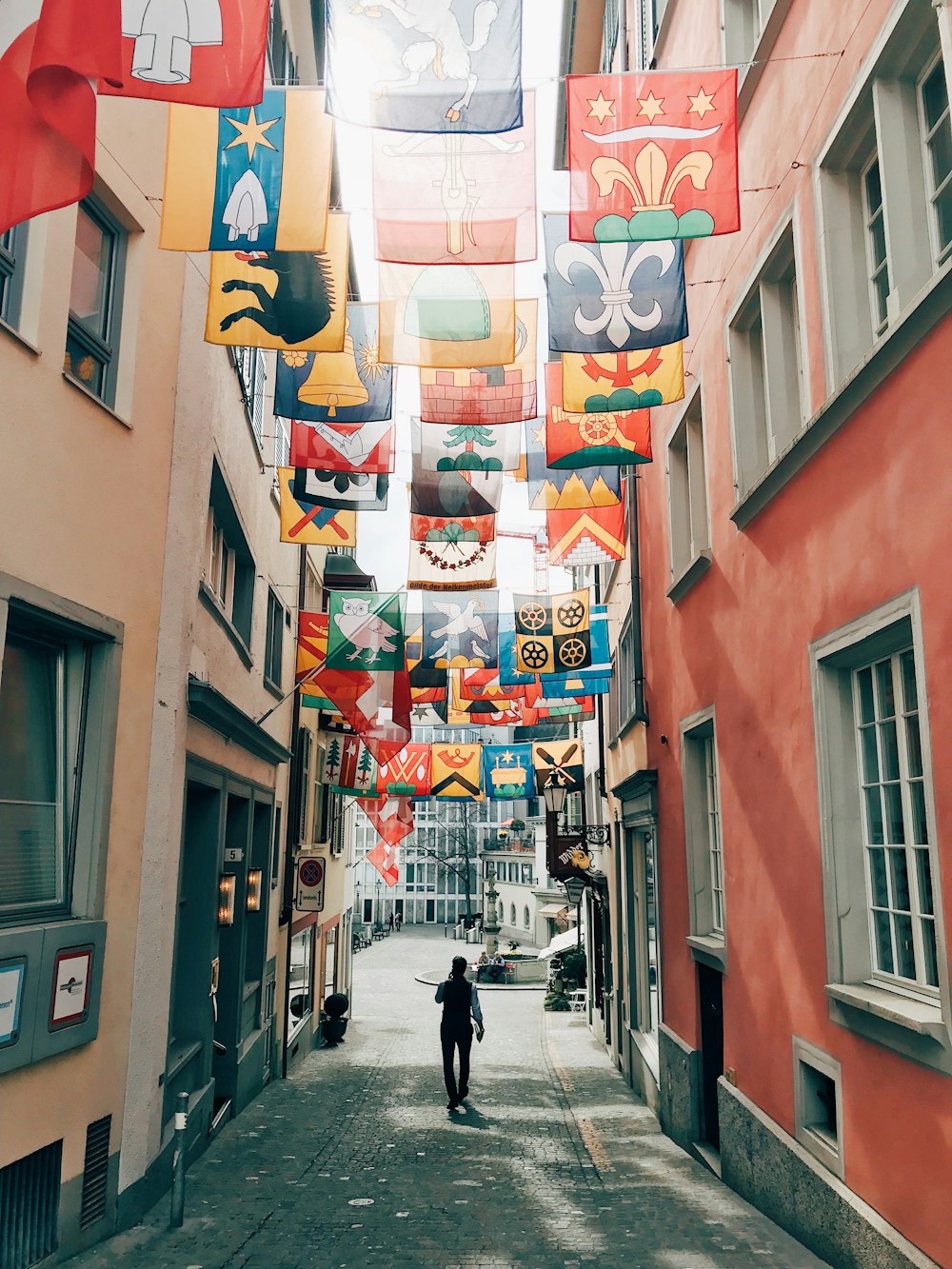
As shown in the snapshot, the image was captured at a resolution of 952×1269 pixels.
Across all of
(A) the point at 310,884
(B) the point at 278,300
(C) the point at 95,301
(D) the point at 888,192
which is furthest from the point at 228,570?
(D) the point at 888,192

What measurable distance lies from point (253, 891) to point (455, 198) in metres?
10.2

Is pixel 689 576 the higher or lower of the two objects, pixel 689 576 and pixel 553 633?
the lower

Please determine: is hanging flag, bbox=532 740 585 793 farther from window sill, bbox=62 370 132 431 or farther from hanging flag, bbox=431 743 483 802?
window sill, bbox=62 370 132 431

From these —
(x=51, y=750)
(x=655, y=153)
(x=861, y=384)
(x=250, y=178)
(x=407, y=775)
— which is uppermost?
(x=655, y=153)

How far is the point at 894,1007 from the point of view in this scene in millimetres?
5531

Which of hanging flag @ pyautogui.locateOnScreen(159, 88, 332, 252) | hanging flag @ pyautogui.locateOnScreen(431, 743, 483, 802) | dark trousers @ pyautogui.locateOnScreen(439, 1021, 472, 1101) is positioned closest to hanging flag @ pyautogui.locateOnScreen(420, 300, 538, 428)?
hanging flag @ pyautogui.locateOnScreen(159, 88, 332, 252)

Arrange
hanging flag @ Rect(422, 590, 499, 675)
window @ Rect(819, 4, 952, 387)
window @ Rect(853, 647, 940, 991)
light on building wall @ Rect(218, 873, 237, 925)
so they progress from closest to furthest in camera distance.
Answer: window @ Rect(819, 4, 952, 387) < window @ Rect(853, 647, 940, 991) < light on building wall @ Rect(218, 873, 237, 925) < hanging flag @ Rect(422, 590, 499, 675)

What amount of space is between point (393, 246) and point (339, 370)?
3.11 meters

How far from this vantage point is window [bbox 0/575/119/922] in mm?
6355

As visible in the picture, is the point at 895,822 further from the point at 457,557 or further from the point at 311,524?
the point at 457,557

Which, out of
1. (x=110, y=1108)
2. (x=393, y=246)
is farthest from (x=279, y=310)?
(x=110, y=1108)

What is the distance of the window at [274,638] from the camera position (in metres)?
16.3

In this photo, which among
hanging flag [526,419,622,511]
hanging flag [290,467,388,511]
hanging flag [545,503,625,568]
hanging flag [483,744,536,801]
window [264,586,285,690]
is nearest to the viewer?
hanging flag [290,467,388,511]

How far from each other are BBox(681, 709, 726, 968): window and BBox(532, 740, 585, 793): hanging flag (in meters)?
12.3
